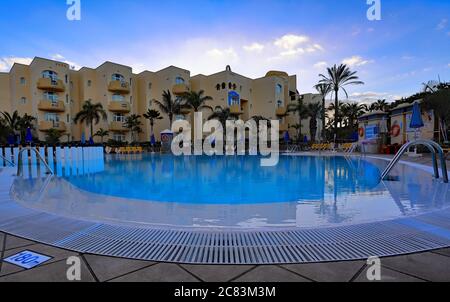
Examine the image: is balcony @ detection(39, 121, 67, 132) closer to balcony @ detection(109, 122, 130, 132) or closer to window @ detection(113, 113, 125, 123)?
balcony @ detection(109, 122, 130, 132)

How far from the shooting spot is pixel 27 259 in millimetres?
2336

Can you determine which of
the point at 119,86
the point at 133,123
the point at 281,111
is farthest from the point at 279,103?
the point at 119,86

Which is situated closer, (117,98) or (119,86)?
(119,86)

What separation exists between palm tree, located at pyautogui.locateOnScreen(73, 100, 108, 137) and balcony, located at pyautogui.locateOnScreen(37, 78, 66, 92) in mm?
2682

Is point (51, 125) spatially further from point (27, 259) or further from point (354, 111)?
point (354, 111)

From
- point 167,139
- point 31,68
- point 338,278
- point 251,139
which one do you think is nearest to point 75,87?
point 31,68

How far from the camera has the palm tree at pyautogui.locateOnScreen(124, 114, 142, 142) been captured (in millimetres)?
29156

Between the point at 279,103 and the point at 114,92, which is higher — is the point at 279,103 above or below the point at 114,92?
below

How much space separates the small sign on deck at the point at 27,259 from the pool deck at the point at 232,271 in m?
0.06

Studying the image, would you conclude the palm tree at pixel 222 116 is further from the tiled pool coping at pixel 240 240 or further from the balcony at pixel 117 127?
the tiled pool coping at pixel 240 240

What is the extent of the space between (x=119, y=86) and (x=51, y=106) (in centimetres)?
668

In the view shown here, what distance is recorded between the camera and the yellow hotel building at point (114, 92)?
2581 cm

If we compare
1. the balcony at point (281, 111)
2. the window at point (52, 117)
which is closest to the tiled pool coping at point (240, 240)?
the window at point (52, 117)
